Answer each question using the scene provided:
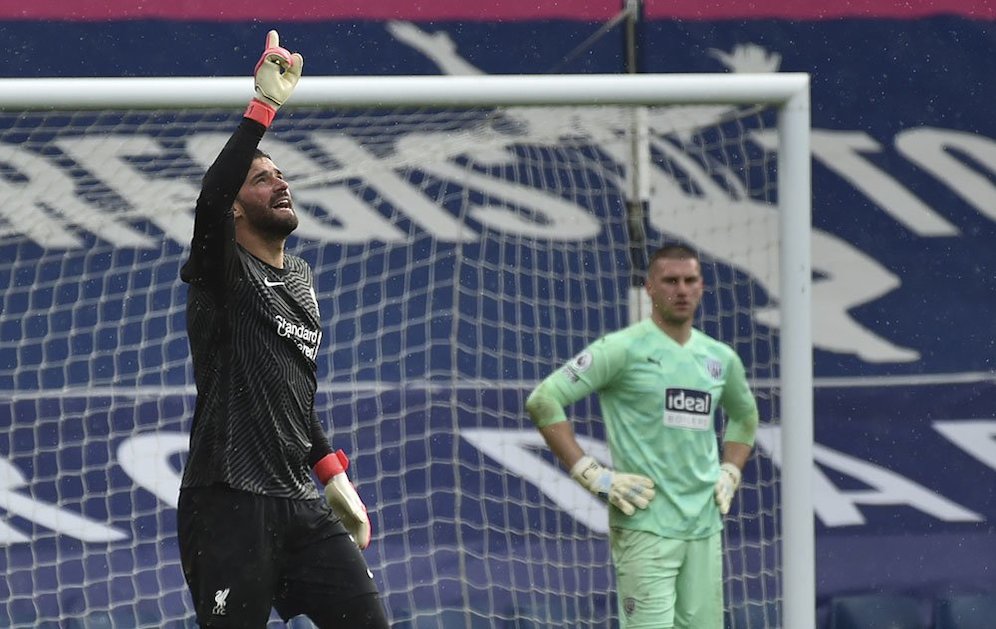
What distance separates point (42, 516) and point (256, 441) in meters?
3.01

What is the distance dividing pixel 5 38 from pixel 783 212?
341cm

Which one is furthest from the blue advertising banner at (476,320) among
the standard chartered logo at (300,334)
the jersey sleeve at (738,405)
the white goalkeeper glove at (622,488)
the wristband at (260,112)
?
the wristband at (260,112)

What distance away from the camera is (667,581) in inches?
209

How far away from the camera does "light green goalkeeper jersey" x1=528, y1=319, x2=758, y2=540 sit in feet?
17.5

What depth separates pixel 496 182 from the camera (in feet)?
22.2

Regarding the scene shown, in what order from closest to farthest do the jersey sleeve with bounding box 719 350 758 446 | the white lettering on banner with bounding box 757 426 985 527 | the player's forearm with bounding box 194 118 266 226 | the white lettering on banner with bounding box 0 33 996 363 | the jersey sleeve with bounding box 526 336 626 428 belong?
1. the player's forearm with bounding box 194 118 266 226
2. the jersey sleeve with bounding box 526 336 626 428
3. the jersey sleeve with bounding box 719 350 758 446
4. the white lettering on banner with bounding box 0 33 996 363
5. the white lettering on banner with bounding box 757 426 985 527

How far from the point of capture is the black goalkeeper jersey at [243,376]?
3826 millimetres

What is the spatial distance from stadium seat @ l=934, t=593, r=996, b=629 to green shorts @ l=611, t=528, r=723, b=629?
1769 mm

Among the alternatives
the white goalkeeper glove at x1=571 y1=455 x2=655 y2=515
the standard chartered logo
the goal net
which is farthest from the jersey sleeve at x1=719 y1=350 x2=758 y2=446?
the standard chartered logo

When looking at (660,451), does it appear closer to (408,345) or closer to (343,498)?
(343,498)

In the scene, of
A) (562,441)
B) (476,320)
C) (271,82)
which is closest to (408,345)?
(476,320)

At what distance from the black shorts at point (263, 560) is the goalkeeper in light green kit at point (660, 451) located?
1.59m

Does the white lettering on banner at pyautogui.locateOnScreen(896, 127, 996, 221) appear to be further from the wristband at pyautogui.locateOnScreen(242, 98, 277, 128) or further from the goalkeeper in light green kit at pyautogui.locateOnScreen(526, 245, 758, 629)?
the wristband at pyautogui.locateOnScreen(242, 98, 277, 128)

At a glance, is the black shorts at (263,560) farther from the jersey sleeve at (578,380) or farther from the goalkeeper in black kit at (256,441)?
the jersey sleeve at (578,380)
